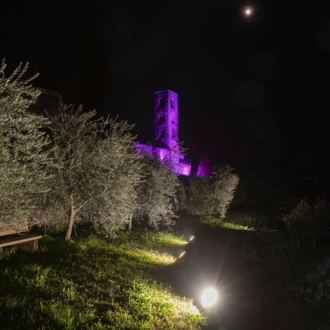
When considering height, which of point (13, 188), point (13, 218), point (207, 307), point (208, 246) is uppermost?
point (13, 188)

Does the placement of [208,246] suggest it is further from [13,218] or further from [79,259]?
[13,218]

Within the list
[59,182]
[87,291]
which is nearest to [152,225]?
[59,182]

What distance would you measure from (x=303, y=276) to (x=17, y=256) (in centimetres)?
1185

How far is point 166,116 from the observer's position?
65.1m

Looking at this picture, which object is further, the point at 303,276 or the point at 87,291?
the point at 303,276

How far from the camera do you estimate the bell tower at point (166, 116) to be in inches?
2542

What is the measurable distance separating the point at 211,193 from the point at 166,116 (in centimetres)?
3301

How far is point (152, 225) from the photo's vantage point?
25.0m

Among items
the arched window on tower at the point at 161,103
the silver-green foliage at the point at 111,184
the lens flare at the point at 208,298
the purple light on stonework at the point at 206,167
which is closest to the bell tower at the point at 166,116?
the arched window on tower at the point at 161,103

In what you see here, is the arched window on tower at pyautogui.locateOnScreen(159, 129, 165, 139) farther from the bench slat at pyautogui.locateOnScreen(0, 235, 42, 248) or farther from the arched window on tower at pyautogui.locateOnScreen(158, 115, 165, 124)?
the bench slat at pyautogui.locateOnScreen(0, 235, 42, 248)

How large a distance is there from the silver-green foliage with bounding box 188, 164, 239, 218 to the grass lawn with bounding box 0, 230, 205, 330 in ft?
72.3

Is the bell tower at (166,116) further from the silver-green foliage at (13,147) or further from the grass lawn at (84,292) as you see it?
the silver-green foliage at (13,147)

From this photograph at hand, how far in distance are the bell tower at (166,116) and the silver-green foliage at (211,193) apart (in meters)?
27.2

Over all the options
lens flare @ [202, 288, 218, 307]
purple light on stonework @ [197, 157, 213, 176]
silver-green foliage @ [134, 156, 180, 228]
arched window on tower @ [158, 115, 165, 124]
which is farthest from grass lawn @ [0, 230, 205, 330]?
arched window on tower @ [158, 115, 165, 124]
